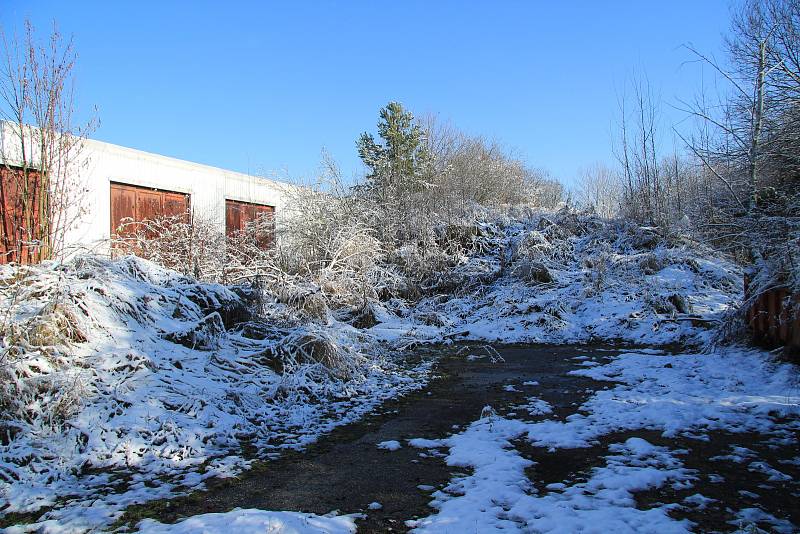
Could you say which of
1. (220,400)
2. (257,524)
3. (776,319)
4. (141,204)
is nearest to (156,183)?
(141,204)

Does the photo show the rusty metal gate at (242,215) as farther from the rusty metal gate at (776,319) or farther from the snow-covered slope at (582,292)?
the rusty metal gate at (776,319)

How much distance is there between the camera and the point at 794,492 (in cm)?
303

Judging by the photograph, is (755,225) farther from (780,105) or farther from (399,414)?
(399,414)

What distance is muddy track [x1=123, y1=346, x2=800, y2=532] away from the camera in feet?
9.68

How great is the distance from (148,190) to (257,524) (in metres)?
12.0

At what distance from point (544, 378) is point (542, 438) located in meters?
2.61

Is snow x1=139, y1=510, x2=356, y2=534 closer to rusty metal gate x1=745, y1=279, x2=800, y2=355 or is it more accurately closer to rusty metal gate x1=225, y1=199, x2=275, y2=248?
rusty metal gate x1=745, y1=279, x2=800, y2=355

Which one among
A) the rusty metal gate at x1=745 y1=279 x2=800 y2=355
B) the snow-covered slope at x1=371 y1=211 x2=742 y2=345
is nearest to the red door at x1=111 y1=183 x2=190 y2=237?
the snow-covered slope at x1=371 y1=211 x2=742 y2=345

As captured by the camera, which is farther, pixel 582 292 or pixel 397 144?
pixel 397 144

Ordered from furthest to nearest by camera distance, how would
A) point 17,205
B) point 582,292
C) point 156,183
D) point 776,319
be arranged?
point 156,183 → point 582,292 → point 17,205 → point 776,319

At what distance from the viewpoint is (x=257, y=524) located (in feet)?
8.82

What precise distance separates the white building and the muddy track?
7.25 metres

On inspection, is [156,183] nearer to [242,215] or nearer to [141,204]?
[141,204]

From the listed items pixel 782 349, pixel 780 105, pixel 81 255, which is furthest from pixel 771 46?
pixel 81 255
